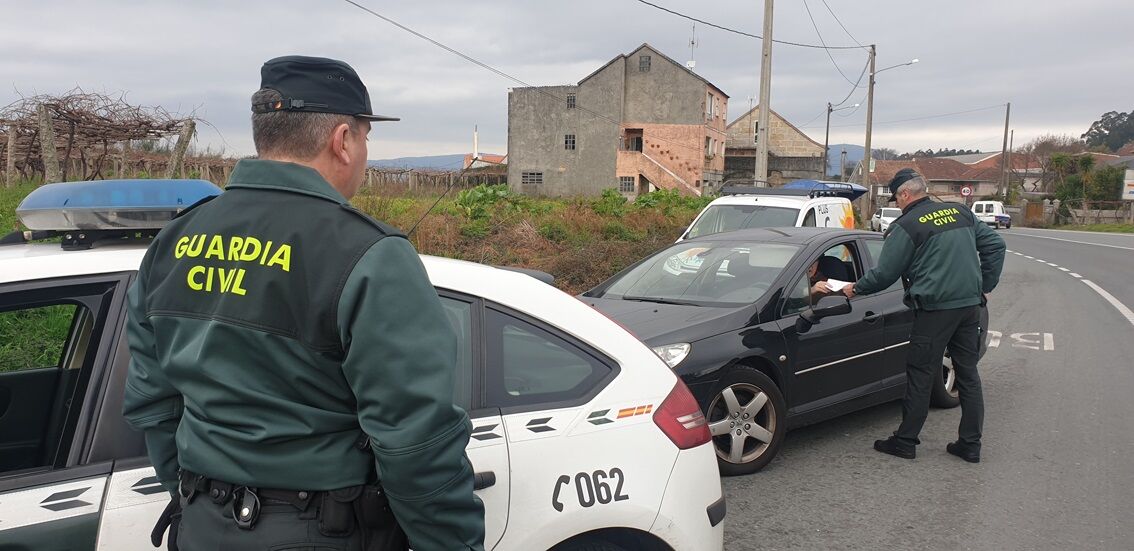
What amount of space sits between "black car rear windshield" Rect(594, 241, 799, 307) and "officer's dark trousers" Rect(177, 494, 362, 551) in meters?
4.08

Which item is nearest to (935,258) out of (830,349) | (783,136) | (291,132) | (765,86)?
(830,349)

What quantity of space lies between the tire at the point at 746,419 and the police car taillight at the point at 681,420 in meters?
2.04

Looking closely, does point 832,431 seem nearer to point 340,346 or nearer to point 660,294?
point 660,294

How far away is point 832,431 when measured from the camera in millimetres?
6211

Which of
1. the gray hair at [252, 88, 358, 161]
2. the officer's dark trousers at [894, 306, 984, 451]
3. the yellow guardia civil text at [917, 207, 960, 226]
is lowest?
the officer's dark trousers at [894, 306, 984, 451]

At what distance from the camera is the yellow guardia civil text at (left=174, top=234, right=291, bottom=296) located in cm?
168

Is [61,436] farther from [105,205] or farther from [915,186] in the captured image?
[915,186]

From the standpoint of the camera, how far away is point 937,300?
5.37 metres

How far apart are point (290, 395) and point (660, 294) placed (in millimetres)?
4423

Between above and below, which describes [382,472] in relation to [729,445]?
above

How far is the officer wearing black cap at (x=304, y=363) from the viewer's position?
1.64 metres

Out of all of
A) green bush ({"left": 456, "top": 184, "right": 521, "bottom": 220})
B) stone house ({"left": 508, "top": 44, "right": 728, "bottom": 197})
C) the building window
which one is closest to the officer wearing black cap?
green bush ({"left": 456, "top": 184, "right": 521, "bottom": 220})

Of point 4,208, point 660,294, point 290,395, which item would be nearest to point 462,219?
point 4,208

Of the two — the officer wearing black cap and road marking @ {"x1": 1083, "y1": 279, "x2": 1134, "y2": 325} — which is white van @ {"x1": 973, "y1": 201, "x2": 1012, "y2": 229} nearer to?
road marking @ {"x1": 1083, "y1": 279, "x2": 1134, "y2": 325}
